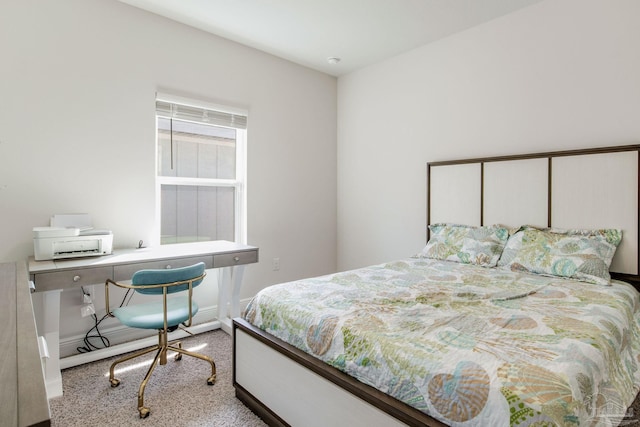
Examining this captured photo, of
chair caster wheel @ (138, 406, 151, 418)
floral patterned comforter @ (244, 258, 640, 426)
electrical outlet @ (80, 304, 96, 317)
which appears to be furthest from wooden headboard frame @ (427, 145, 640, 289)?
electrical outlet @ (80, 304, 96, 317)

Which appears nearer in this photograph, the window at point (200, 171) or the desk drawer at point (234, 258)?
the desk drawer at point (234, 258)

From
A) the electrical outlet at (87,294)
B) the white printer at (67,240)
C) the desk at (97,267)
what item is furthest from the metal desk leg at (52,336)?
the electrical outlet at (87,294)

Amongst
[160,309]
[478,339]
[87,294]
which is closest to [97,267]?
[160,309]

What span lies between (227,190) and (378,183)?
5.32 feet

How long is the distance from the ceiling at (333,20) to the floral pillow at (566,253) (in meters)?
1.78

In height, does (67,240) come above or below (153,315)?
above

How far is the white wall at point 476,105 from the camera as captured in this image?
2430mm

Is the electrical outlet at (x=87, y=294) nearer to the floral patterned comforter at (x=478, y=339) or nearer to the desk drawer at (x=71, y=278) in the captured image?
the desk drawer at (x=71, y=278)

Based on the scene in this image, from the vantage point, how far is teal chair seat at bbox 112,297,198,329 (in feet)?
6.86

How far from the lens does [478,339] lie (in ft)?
4.43

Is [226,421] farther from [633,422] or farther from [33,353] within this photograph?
[633,422]

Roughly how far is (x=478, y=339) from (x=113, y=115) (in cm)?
290

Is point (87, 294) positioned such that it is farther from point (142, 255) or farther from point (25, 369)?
point (25, 369)

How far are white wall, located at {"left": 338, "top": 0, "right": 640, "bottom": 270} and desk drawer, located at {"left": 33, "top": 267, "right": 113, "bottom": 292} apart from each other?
2.64 meters
